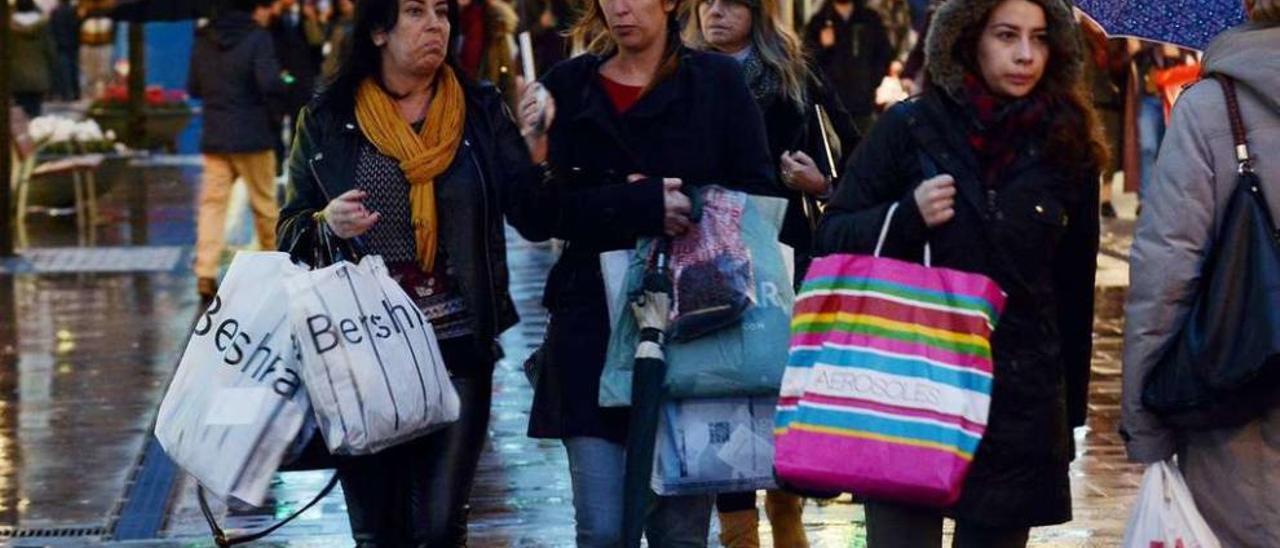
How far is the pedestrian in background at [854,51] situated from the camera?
1759 cm

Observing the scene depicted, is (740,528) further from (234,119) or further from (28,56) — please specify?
(28,56)

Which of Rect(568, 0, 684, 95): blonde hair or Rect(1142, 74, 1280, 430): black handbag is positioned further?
Rect(568, 0, 684, 95): blonde hair

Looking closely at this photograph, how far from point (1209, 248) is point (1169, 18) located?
105cm

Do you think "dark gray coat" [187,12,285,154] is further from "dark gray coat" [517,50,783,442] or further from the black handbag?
the black handbag

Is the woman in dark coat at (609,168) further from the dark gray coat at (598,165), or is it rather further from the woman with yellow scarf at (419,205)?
the woman with yellow scarf at (419,205)

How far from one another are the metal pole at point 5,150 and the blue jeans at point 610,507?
10277 millimetres

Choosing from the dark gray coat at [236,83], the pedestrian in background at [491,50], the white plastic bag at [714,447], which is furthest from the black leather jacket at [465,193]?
the dark gray coat at [236,83]

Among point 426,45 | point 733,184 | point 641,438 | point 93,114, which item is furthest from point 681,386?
point 93,114

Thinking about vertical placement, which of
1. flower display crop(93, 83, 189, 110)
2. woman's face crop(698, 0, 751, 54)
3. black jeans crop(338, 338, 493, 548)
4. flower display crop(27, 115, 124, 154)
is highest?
woman's face crop(698, 0, 751, 54)

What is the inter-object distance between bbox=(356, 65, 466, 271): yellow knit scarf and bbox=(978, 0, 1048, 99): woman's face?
1393 mm

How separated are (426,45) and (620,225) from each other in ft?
2.44

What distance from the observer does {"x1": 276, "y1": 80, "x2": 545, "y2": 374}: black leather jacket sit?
227 inches

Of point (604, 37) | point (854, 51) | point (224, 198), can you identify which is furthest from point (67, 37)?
point (604, 37)

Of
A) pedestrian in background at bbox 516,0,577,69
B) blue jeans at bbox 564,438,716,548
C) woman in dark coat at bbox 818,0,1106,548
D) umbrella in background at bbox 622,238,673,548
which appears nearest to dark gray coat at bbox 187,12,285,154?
pedestrian in background at bbox 516,0,577,69
